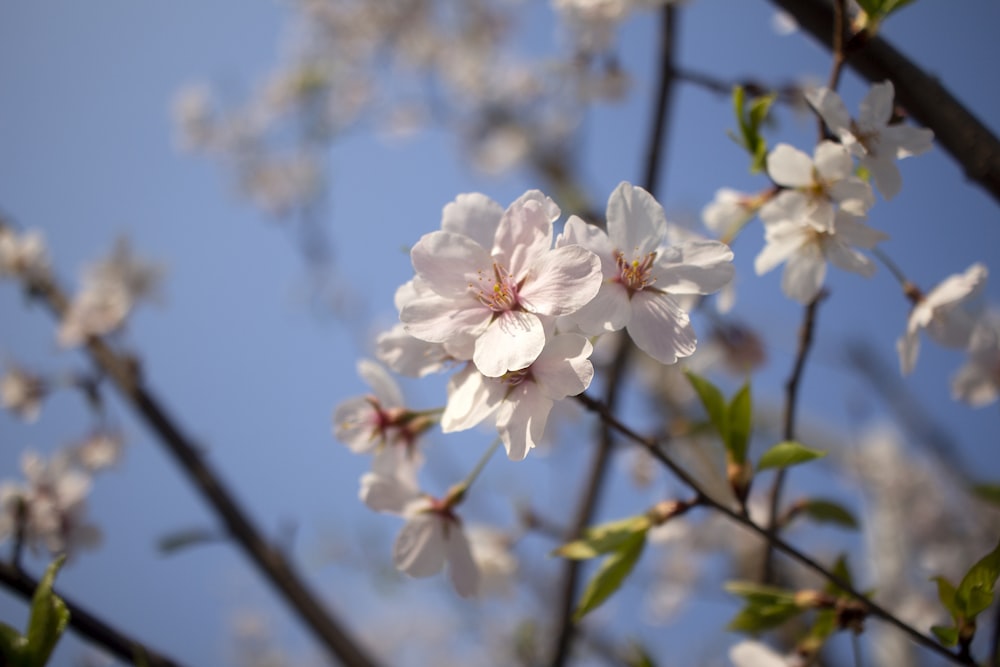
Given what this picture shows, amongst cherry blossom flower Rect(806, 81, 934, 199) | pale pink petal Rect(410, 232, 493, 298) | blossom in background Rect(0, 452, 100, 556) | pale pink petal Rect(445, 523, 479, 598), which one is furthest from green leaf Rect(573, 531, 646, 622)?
blossom in background Rect(0, 452, 100, 556)

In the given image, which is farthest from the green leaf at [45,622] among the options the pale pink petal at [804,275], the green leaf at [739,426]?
the pale pink petal at [804,275]

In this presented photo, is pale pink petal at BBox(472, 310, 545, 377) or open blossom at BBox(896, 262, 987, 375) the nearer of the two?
pale pink petal at BBox(472, 310, 545, 377)

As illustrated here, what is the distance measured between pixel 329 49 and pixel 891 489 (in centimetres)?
620

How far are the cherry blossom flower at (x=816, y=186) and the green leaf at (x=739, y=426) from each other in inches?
8.6

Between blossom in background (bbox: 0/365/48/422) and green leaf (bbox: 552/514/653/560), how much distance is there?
1592 millimetres

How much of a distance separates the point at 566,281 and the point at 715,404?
316 millimetres

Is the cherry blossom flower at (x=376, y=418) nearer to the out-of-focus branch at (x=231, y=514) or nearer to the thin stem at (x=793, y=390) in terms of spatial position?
the thin stem at (x=793, y=390)

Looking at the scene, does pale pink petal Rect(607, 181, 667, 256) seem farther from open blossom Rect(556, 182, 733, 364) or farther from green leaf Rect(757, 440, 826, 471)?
green leaf Rect(757, 440, 826, 471)

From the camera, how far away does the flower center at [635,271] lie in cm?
63

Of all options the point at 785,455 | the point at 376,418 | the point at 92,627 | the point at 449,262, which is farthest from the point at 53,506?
the point at 785,455

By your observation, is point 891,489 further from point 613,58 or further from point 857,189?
point 857,189

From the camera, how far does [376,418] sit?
0.75 metres

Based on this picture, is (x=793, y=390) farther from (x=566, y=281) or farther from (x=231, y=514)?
(x=231, y=514)

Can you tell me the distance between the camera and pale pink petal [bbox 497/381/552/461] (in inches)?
21.8
